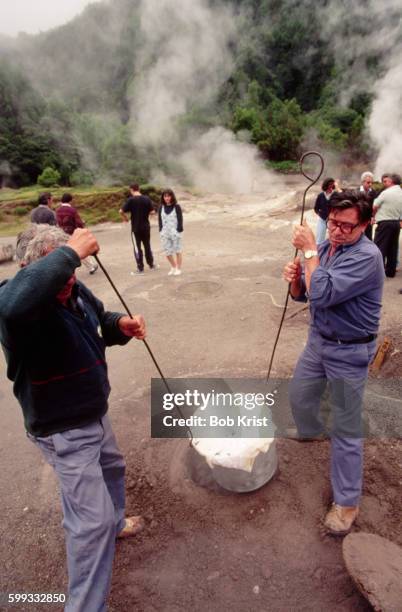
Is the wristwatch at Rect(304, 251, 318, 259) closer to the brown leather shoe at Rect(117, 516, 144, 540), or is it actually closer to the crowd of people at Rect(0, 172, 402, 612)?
the crowd of people at Rect(0, 172, 402, 612)

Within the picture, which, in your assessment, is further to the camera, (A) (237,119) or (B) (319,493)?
(A) (237,119)

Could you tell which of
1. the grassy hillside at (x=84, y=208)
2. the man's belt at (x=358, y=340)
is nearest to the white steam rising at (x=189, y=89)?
the grassy hillside at (x=84, y=208)

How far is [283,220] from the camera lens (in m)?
12.2

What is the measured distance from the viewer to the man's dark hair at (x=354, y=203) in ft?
6.75

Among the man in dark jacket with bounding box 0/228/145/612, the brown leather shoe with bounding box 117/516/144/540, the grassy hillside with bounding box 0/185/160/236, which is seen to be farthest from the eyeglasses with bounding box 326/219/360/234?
the grassy hillside with bounding box 0/185/160/236

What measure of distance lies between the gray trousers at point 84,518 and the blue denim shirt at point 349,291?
53.7 inches

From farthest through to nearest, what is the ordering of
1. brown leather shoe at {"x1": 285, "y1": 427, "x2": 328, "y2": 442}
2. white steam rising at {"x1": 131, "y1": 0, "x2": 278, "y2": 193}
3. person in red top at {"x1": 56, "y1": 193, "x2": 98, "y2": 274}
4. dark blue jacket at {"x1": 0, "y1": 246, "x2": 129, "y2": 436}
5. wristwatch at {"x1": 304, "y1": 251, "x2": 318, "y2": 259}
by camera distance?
white steam rising at {"x1": 131, "y1": 0, "x2": 278, "y2": 193}
person in red top at {"x1": 56, "y1": 193, "x2": 98, "y2": 274}
brown leather shoe at {"x1": 285, "y1": 427, "x2": 328, "y2": 442}
wristwatch at {"x1": 304, "y1": 251, "x2": 318, "y2": 259}
dark blue jacket at {"x1": 0, "y1": 246, "x2": 129, "y2": 436}

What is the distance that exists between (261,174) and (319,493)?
68.9ft

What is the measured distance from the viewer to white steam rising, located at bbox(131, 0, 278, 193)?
22.3m

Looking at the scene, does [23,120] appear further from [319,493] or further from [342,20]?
[319,493]

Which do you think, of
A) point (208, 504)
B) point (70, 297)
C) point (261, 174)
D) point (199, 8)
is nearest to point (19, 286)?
point (70, 297)

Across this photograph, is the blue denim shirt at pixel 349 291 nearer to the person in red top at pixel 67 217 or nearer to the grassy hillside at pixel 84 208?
the person in red top at pixel 67 217

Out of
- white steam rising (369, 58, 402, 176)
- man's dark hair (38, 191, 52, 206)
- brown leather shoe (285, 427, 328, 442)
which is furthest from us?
white steam rising (369, 58, 402, 176)

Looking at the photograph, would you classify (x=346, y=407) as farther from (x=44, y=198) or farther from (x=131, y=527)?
(x=44, y=198)
